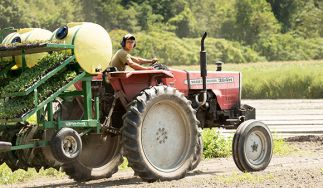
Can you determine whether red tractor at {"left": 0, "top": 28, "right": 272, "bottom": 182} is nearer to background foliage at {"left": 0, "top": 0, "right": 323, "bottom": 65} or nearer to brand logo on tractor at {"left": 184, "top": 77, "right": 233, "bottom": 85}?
brand logo on tractor at {"left": 184, "top": 77, "right": 233, "bottom": 85}

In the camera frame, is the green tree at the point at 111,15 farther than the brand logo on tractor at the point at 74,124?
Yes

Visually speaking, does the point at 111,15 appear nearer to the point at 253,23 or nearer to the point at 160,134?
the point at 253,23

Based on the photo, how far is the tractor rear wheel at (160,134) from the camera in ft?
37.1

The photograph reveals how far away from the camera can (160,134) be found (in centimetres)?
1185

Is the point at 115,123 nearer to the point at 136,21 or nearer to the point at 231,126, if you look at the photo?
the point at 231,126

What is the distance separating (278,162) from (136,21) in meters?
61.6

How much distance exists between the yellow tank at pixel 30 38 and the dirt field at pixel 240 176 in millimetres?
1781

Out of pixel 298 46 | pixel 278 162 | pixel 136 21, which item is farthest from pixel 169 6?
pixel 278 162

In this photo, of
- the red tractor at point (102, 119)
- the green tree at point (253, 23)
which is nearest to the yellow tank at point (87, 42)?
the red tractor at point (102, 119)

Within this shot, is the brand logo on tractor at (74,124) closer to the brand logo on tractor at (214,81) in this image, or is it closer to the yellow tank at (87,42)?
the yellow tank at (87,42)

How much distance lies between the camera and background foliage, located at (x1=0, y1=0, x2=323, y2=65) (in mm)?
66750

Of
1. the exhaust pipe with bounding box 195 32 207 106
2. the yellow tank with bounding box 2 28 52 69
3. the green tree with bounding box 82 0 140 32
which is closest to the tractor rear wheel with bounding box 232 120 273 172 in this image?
the exhaust pipe with bounding box 195 32 207 106

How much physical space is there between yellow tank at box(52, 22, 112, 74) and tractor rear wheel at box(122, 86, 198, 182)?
0.68 m

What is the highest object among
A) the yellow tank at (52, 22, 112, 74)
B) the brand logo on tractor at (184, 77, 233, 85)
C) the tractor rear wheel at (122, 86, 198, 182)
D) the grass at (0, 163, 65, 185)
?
the yellow tank at (52, 22, 112, 74)
